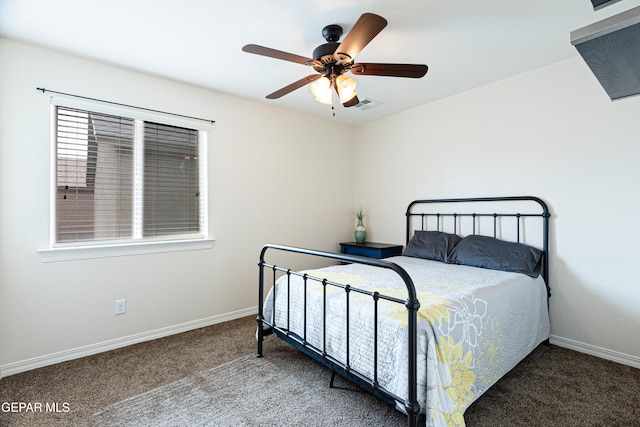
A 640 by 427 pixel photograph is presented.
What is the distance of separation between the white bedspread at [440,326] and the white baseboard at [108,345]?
3.11 ft

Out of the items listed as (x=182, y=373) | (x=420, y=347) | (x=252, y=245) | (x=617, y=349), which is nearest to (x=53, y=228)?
(x=182, y=373)

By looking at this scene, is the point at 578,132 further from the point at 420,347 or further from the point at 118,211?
the point at 118,211

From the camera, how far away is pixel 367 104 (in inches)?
142

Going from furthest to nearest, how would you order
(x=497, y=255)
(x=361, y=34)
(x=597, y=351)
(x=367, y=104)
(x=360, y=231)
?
(x=360, y=231), (x=367, y=104), (x=497, y=255), (x=597, y=351), (x=361, y=34)

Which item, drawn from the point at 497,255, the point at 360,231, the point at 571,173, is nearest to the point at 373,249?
the point at 360,231

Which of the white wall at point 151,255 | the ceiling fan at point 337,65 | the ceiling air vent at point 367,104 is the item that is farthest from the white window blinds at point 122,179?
the ceiling air vent at point 367,104

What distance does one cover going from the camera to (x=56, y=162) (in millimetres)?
2453

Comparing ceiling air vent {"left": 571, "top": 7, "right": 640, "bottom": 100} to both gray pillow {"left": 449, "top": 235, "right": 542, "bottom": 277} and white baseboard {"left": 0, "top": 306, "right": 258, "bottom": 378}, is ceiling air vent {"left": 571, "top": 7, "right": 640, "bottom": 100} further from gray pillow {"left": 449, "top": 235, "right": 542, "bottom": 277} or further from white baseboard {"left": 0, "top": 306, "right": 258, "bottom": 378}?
white baseboard {"left": 0, "top": 306, "right": 258, "bottom": 378}

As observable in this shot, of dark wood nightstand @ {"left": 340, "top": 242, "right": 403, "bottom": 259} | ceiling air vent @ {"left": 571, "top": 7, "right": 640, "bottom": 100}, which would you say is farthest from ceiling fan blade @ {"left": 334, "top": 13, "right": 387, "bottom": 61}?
dark wood nightstand @ {"left": 340, "top": 242, "right": 403, "bottom": 259}

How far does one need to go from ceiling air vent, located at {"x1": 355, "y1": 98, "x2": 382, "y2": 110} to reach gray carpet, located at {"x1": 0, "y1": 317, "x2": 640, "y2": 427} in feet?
8.64

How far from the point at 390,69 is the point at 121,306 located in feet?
9.28

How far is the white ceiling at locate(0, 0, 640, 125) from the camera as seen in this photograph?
77.1 inches

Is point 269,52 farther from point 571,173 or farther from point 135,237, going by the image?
point 571,173

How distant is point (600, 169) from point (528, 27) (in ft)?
4.10
